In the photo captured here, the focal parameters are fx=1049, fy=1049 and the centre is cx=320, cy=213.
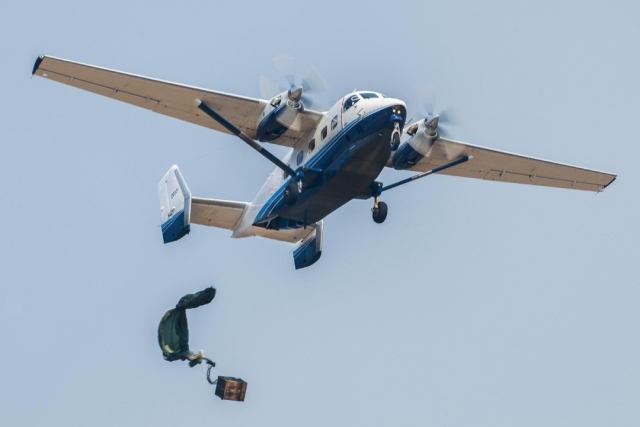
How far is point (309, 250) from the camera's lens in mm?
31000

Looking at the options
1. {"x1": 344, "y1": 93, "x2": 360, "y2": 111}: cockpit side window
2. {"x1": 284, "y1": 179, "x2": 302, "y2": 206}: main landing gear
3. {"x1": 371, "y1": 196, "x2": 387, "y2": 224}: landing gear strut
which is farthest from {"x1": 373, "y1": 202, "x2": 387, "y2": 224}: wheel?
{"x1": 344, "y1": 93, "x2": 360, "y2": 111}: cockpit side window

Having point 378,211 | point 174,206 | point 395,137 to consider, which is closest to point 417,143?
point 378,211

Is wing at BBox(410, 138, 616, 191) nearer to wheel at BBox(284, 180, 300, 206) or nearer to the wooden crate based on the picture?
wheel at BBox(284, 180, 300, 206)

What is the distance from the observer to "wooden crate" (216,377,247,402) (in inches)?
786

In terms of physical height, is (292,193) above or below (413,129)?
below

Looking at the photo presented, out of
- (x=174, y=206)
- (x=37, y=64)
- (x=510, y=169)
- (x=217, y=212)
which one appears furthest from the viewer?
(x=510, y=169)

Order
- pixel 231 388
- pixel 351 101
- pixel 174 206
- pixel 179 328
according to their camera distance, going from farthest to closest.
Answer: pixel 174 206
pixel 351 101
pixel 179 328
pixel 231 388

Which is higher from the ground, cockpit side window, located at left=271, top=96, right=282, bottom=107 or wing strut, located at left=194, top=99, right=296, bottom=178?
cockpit side window, located at left=271, top=96, right=282, bottom=107

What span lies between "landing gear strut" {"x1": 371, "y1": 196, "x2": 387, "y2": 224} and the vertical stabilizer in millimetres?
5046

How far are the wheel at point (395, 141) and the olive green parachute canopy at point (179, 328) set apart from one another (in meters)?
6.26

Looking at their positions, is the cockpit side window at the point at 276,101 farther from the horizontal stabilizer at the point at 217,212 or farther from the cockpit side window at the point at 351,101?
the horizontal stabilizer at the point at 217,212

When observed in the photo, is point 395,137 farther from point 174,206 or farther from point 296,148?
point 174,206

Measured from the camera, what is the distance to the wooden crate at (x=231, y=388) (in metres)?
20.0

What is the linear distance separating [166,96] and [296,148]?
12.4 feet
